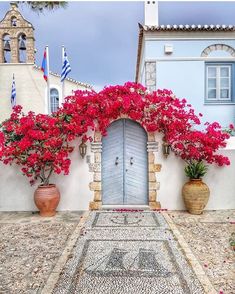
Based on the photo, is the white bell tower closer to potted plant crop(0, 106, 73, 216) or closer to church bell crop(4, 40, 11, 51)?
potted plant crop(0, 106, 73, 216)

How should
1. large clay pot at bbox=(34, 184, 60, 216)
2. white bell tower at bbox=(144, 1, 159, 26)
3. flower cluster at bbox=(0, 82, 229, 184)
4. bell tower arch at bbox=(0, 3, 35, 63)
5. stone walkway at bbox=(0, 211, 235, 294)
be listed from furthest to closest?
1. bell tower arch at bbox=(0, 3, 35, 63)
2. white bell tower at bbox=(144, 1, 159, 26)
3. large clay pot at bbox=(34, 184, 60, 216)
4. flower cluster at bbox=(0, 82, 229, 184)
5. stone walkway at bbox=(0, 211, 235, 294)

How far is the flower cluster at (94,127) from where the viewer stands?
275 inches

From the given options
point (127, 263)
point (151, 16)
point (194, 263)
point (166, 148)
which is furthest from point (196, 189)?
point (151, 16)

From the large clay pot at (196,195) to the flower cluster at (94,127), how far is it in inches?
26.2

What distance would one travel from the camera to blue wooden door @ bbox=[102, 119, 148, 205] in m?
7.82

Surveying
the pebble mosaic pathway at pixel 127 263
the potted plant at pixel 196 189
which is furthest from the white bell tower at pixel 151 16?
the pebble mosaic pathway at pixel 127 263

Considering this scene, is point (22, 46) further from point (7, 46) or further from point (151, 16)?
point (151, 16)

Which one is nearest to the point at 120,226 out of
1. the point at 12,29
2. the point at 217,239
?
the point at 217,239

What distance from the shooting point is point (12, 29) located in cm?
1611

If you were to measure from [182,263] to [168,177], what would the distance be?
3485mm

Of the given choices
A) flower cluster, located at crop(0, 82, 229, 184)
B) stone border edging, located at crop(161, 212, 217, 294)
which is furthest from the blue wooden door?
stone border edging, located at crop(161, 212, 217, 294)

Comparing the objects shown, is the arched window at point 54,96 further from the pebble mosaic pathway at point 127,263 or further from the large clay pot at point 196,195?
the pebble mosaic pathway at point 127,263

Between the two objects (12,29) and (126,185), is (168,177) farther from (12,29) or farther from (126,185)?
(12,29)

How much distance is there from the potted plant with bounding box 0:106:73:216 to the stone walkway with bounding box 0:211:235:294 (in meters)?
0.62
